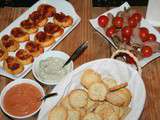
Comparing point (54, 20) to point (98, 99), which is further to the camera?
point (54, 20)

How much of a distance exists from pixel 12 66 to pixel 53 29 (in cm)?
26

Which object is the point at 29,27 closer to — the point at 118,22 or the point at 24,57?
the point at 24,57

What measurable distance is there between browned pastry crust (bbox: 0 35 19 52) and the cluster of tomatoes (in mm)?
377

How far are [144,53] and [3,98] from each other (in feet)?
1.93

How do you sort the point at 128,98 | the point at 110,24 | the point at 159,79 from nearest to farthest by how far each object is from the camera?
the point at 128,98, the point at 159,79, the point at 110,24

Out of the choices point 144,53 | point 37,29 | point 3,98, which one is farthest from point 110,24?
point 3,98

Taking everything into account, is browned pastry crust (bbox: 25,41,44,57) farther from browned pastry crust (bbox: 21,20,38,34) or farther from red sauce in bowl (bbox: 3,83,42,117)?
red sauce in bowl (bbox: 3,83,42,117)

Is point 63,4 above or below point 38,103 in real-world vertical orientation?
above

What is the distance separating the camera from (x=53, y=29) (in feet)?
5.46

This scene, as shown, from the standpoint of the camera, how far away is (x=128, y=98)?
132 cm

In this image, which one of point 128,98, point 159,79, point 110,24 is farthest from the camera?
point 110,24

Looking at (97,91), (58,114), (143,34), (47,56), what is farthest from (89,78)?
(143,34)

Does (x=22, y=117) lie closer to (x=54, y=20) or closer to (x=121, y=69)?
(x=121, y=69)

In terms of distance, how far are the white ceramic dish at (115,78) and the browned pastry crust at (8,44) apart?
14.0 inches
